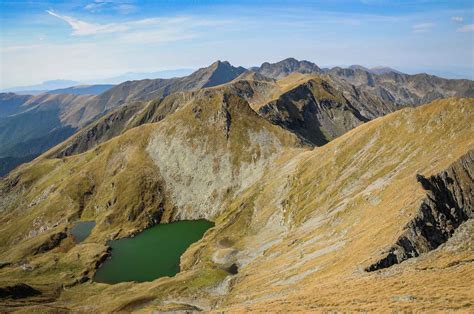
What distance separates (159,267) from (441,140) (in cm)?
10696

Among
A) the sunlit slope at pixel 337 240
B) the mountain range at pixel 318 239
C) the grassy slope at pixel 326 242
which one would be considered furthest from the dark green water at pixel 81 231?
the sunlit slope at pixel 337 240

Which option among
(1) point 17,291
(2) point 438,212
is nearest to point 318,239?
(2) point 438,212

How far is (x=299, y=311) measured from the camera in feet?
179

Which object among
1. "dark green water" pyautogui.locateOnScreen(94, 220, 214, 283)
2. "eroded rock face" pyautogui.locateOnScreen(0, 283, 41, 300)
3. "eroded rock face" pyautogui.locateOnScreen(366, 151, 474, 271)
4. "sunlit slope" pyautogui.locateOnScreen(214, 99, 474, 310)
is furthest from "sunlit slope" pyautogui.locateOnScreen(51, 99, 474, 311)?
"eroded rock face" pyautogui.locateOnScreen(0, 283, 41, 300)

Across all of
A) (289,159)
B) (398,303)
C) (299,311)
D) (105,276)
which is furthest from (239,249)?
(398,303)

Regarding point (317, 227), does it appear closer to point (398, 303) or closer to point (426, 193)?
point (426, 193)

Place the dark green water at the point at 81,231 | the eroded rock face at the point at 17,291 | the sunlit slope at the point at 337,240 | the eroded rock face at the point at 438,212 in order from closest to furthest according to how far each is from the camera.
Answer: the sunlit slope at the point at 337,240 → the eroded rock face at the point at 438,212 → the eroded rock face at the point at 17,291 → the dark green water at the point at 81,231

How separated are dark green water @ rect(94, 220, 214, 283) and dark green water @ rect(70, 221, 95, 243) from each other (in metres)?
20.8

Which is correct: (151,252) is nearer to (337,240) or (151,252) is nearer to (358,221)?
(337,240)

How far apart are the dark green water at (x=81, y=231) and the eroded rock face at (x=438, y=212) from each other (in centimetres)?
15898

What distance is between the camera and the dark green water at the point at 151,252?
141 m

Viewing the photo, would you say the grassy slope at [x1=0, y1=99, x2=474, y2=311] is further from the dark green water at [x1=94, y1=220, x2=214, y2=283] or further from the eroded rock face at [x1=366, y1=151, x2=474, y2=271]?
the dark green water at [x1=94, y1=220, x2=214, y2=283]

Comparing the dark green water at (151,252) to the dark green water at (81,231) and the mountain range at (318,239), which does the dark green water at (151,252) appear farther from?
the dark green water at (81,231)

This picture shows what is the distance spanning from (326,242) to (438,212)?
28256mm
